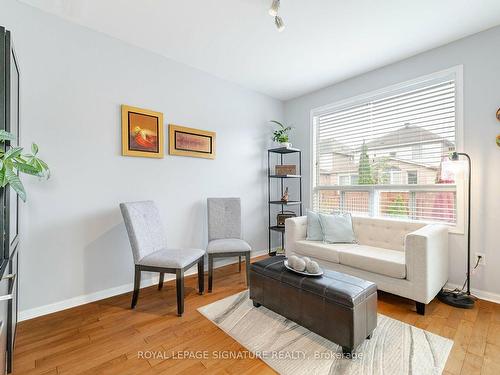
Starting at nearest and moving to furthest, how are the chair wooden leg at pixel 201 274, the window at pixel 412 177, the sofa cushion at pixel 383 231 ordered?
the chair wooden leg at pixel 201 274, the sofa cushion at pixel 383 231, the window at pixel 412 177

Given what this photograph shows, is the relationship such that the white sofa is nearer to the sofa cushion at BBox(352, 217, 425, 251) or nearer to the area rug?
the sofa cushion at BBox(352, 217, 425, 251)

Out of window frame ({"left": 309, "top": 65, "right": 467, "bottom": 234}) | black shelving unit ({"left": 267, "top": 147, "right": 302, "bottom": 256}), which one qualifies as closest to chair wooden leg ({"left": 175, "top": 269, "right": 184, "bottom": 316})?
Answer: black shelving unit ({"left": 267, "top": 147, "right": 302, "bottom": 256})

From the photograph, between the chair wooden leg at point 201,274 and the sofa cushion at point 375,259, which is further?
the chair wooden leg at point 201,274

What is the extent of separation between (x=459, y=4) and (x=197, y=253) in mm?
3213

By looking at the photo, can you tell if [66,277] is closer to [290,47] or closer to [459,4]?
[290,47]

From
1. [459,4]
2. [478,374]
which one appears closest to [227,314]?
[478,374]

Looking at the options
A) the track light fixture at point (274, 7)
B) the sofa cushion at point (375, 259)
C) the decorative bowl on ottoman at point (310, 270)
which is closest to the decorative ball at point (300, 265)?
the decorative bowl on ottoman at point (310, 270)

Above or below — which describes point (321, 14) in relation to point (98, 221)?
above

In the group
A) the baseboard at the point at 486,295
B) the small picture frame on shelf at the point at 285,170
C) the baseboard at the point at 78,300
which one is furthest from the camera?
the small picture frame on shelf at the point at 285,170

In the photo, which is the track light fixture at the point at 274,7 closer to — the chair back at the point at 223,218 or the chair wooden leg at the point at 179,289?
the chair back at the point at 223,218

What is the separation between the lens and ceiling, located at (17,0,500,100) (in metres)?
2.09

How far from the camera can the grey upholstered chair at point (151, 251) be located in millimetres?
2150

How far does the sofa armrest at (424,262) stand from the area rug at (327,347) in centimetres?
36

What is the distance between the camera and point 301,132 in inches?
163
